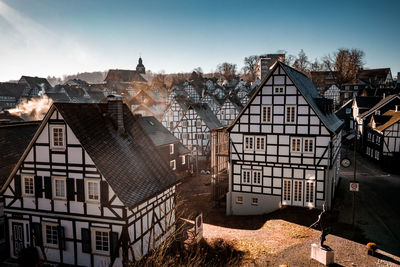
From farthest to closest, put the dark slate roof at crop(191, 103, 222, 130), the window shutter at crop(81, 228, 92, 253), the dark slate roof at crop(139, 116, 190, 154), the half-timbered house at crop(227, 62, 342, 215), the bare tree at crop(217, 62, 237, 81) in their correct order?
the bare tree at crop(217, 62, 237, 81)
the dark slate roof at crop(191, 103, 222, 130)
the dark slate roof at crop(139, 116, 190, 154)
the half-timbered house at crop(227, 62, 342, 215)
the window shutter at crop(81, 228, 92, 253)

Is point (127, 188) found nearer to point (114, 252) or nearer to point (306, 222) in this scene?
point (114, 252)

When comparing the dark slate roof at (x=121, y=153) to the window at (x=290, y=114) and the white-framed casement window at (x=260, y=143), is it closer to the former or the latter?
the white-framed casement window at (x=260, y=143)

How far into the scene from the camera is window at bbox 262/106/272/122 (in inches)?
912

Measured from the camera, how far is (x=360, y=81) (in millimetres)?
82000

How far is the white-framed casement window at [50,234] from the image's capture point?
16.5 m

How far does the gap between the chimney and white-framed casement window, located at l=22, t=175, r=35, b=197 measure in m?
5.46

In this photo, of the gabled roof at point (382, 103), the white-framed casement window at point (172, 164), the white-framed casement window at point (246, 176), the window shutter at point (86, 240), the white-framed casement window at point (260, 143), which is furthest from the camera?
the gabled roof at point (382, 103)

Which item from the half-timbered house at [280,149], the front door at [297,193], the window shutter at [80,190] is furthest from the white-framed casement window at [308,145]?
the window shutter at [80,190]

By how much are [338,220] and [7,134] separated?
80.9 ft

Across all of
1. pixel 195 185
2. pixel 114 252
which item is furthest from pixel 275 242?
pixel 195 185

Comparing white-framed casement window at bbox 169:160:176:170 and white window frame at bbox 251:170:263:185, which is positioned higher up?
white window frame at bbox 251:170:263:185

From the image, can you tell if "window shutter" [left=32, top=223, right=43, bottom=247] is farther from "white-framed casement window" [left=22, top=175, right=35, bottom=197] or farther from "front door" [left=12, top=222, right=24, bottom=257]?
"white-framed casement window" [left=22, top=175, right=35, bottom=197]

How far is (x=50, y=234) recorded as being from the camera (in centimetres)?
1670

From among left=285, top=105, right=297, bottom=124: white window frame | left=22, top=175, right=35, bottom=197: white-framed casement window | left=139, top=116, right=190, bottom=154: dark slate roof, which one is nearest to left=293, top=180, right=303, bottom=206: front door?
left=285, top=105, right=297, bottom=124: white window frame
